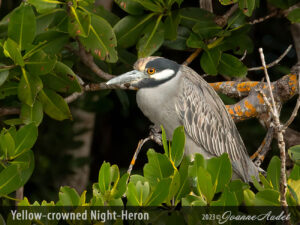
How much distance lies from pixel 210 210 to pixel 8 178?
3.03 ft

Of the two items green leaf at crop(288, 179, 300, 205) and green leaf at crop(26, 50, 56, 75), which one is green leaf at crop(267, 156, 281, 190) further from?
green leaf at crop(26, 50, 56, 75)

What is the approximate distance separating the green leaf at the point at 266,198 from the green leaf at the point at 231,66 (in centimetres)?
146

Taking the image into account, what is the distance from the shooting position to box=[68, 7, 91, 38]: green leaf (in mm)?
2936

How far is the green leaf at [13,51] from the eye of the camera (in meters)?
2.81

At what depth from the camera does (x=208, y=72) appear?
3359 mm

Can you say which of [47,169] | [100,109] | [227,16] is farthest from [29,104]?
[47,169]

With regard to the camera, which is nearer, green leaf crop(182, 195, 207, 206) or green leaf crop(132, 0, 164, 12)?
green leaf crop(182, 195, 207, 206)

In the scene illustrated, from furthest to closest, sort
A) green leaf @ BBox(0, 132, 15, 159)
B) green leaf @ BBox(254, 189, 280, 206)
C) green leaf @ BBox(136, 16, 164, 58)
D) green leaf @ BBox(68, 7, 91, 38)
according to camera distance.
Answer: green leaf @ BBox(136, 16, 164, 58)
green leaf @ BBox(68, 7, 91, 38)
green leaf @ BBox(0, 132, 15, 159)
green leaf @ BBox(254, 189, 280, 206)

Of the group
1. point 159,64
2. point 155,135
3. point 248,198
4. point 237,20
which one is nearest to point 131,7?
Result: point 159,64

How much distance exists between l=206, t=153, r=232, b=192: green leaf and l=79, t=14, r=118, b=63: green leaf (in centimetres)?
114

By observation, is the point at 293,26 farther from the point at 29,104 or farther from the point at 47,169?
the point at 47,169

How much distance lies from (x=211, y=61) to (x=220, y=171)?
4.38ft

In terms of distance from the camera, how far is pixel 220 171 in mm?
2111

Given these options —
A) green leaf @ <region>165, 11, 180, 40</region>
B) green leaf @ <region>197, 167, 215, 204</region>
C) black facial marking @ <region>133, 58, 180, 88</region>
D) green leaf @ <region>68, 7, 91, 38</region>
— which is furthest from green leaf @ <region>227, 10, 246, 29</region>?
green leaf @ <region>197, 167, 215, 204</region>
